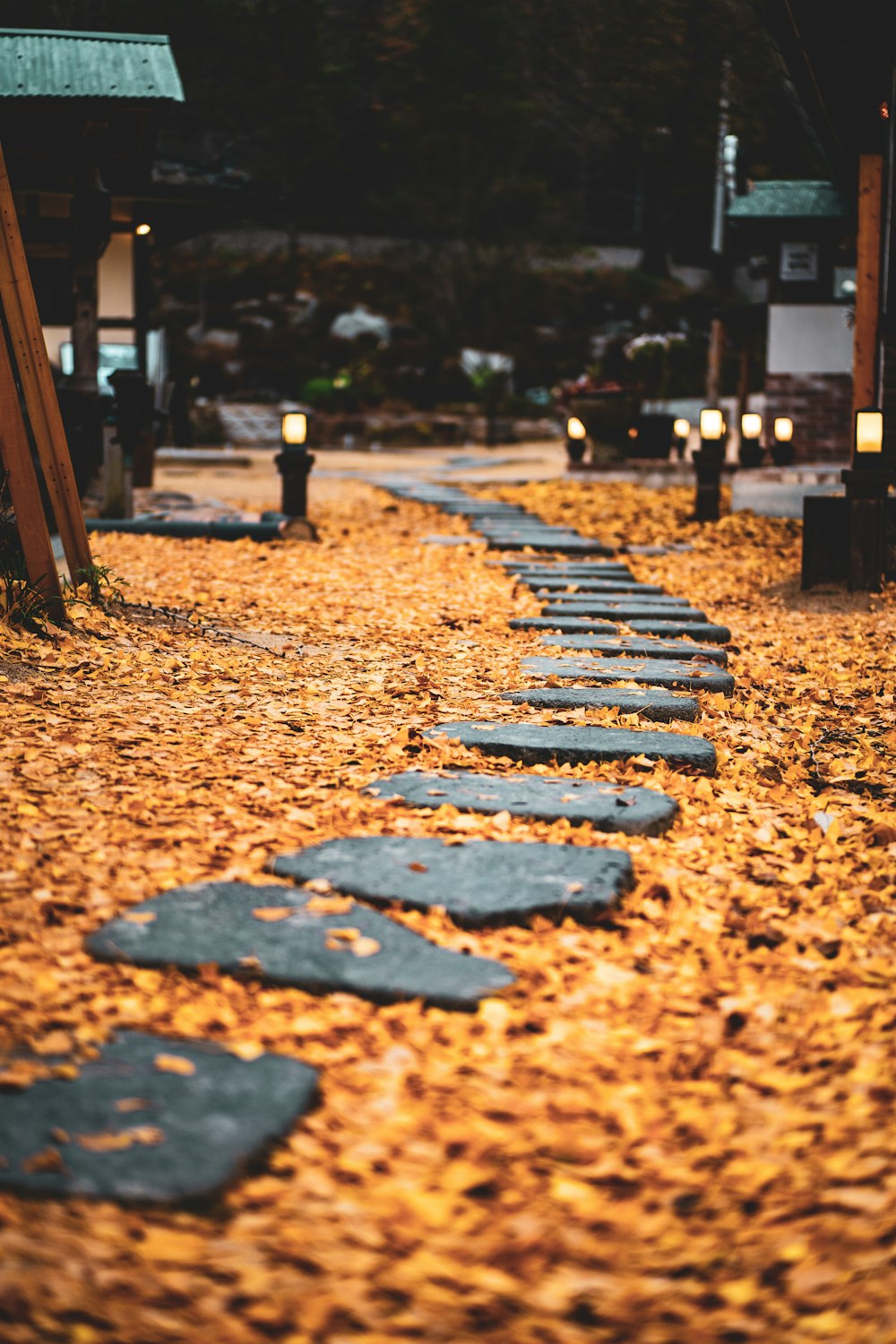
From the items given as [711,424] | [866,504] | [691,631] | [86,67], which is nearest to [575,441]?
[711,424]

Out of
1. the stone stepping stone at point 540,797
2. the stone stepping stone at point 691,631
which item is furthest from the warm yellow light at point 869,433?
the stone stepping stone at point 540,797

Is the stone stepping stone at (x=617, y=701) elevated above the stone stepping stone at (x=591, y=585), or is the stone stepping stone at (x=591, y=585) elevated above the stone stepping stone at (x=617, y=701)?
the stone stepping stone at (x=591, y=585)

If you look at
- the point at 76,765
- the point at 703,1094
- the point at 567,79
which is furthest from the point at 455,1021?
the point at 567,79

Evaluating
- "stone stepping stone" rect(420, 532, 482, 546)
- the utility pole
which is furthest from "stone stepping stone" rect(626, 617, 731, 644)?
the utility pole

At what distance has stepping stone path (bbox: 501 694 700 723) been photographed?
497cm

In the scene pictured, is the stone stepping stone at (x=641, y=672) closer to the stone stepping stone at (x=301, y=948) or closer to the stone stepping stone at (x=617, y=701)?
the stone stepping stone at (x=617, y=701)

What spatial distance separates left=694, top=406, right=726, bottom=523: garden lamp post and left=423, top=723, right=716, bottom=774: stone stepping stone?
27.8ft

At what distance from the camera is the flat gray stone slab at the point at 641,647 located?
6.24 meters

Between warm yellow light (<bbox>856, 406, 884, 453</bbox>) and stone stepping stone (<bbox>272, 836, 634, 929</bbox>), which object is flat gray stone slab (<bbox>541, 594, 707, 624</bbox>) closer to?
warm yellow light (<bbox>856, 406, 884, 453</bbox>)

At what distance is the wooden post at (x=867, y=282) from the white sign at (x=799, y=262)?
7966 millimetres

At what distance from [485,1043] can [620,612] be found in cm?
504

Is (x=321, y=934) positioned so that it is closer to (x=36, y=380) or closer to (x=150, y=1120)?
(x=150, y=1120)

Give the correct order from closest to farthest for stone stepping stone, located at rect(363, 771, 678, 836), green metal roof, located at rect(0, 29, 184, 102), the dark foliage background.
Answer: stone stepping stone, located at rect(363, 771, 678, 836), green metal roof, located at rect(0, 29, 184, 102), the dark foliage background

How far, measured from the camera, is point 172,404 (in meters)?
20.9
